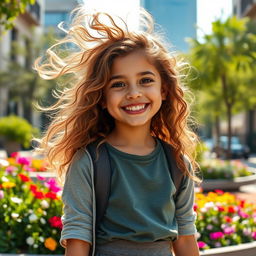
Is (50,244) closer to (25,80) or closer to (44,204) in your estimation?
(44,204)

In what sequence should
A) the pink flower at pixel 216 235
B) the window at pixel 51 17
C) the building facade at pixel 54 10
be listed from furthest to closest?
the window at pixel 51 17 < the building facade at pixel 54 10 < the pink flower at pixel 216 235

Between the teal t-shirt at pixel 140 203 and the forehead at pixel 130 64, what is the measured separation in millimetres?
342

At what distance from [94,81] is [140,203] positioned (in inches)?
23.2

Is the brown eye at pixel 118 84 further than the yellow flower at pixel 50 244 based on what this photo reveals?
No

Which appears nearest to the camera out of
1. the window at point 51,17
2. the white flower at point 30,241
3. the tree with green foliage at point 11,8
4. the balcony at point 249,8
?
the white flower at point 30,241

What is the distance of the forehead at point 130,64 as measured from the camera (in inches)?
86.4

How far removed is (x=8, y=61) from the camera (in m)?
38.6

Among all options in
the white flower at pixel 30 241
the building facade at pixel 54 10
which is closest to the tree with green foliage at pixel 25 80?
the building facade at pixel 54 10

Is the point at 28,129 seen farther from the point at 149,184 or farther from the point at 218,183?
the point at 149,184

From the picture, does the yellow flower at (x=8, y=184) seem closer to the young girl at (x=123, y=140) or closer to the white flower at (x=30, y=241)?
the white flower at (x=30, y=241)

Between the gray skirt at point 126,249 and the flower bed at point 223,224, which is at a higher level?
the gray skirt at point 126,249

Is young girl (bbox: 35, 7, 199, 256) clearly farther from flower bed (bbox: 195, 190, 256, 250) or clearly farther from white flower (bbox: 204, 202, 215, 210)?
white flower (bbox: 204, 202, 215, 210)

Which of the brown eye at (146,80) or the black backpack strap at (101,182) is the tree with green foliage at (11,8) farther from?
the black backpack strap at (101,182)

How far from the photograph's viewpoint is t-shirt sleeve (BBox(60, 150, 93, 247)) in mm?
1968
